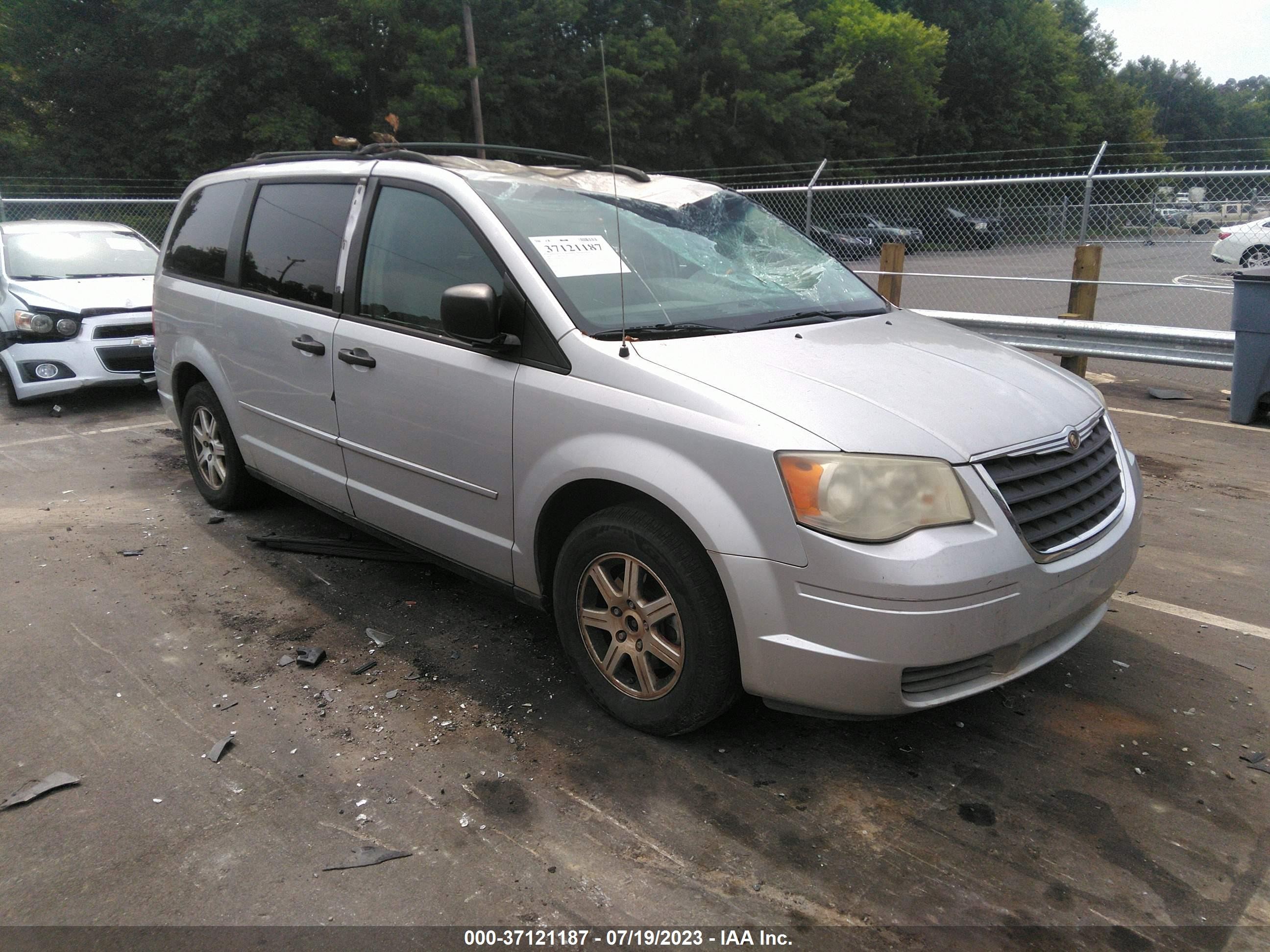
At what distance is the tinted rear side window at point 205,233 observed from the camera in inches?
195

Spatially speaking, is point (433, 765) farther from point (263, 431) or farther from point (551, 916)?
point (263, 431)

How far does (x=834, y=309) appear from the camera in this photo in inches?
150

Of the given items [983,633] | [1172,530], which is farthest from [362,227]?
[1172,530]

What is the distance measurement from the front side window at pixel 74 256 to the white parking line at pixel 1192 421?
337 inches

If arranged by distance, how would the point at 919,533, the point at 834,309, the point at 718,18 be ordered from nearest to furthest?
the point at 919,533 < the point at 834,309 < the point at 718,18

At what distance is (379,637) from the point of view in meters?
3.94

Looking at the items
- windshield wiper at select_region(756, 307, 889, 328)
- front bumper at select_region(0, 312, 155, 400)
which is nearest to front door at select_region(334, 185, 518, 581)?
windshield wiper at select_region(756, 307, 889, 328)

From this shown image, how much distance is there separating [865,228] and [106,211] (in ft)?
40.7

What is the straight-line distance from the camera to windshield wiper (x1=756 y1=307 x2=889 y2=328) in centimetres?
352

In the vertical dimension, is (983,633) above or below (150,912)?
above

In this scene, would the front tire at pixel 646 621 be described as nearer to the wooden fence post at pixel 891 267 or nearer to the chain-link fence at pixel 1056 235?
the chain-link fence at pixel 1056 235

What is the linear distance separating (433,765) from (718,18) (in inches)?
1452

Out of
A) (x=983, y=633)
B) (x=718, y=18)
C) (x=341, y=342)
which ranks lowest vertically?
(x=983, y=633)

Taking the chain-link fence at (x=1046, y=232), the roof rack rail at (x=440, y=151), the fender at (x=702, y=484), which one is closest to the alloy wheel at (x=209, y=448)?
the roof rack rail at (x=440, y=151)
